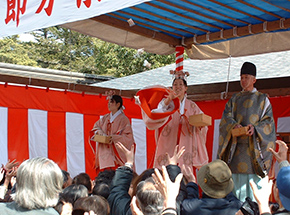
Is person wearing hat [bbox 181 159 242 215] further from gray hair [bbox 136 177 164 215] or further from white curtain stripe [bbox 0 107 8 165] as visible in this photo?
white curtain stripe [bbox 0 107 8 165]

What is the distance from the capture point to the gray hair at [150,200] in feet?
6.79

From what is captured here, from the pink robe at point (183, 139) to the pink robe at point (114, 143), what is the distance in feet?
2.64

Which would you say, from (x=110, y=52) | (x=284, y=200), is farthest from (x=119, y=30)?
(x=110, y=52)

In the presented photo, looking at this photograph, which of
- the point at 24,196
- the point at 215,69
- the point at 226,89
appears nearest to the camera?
the point at 24,196

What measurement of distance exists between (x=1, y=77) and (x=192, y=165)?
10.3 ft

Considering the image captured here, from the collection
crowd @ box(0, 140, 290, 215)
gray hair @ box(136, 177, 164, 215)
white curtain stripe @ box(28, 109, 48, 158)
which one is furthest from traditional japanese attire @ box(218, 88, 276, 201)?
white curtain stripe @ box(28, 109, 48, 158)

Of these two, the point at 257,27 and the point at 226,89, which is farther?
the point at 226,89

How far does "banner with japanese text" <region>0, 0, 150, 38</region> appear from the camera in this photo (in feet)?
10.6

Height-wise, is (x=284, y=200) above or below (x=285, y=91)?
below

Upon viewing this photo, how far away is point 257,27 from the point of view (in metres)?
5.03

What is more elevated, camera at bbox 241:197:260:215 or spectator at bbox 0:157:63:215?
spectator at bbox 0:157:63:215

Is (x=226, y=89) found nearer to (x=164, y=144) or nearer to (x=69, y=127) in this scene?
(x=164, y=144)

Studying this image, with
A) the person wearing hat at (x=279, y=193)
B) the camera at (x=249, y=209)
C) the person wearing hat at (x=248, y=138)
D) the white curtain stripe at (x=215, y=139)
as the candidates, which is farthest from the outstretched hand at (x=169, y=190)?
the white curtain stripe at (x=215, y=139)

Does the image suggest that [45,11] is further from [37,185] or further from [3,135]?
[3,135]
